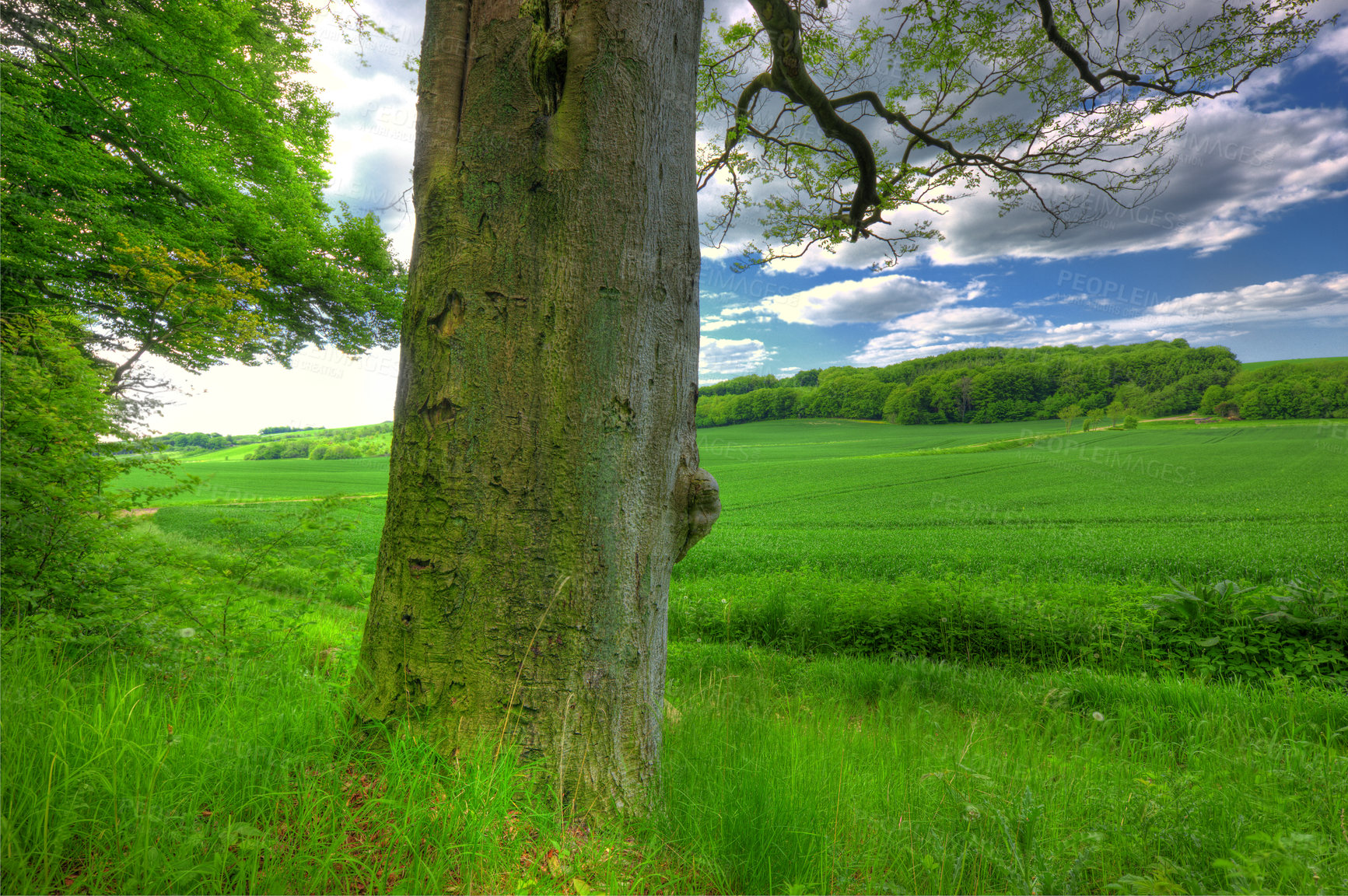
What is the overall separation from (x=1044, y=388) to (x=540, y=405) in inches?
3015

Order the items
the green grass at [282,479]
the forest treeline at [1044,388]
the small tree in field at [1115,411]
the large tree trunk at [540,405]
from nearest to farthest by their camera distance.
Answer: the large tree trunk at [540,405] → the green grass at [282,479] → the forest treeline at [1044,388] → the small tree in field at [1115,411]

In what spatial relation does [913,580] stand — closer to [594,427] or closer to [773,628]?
[773,628]

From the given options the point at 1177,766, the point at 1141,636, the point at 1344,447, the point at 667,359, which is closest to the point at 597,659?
the point at 667,359

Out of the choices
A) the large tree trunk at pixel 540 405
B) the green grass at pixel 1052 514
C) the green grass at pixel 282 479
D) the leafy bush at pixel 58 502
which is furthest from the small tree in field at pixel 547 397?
the green grass at pixel 282 479

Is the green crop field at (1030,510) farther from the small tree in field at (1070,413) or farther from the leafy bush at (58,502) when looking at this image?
the small tree in field at (1070,413)

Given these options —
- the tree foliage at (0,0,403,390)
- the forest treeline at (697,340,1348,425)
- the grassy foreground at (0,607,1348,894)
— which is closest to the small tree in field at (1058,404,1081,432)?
the forest treeline at (697,340,1348,425)

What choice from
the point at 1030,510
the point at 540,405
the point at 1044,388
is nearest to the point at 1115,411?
the point at 1044,388

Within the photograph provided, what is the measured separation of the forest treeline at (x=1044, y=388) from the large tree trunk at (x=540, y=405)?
64.0m

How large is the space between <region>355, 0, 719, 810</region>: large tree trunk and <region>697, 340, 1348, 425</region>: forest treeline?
210 ft

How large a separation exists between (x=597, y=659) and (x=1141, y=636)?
6343 mm

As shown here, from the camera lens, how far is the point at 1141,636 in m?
5.40

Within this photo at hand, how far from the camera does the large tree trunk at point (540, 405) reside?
6.04 feet

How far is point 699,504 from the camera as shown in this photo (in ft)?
7.31

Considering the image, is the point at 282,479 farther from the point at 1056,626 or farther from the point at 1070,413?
the point at 1070,413
